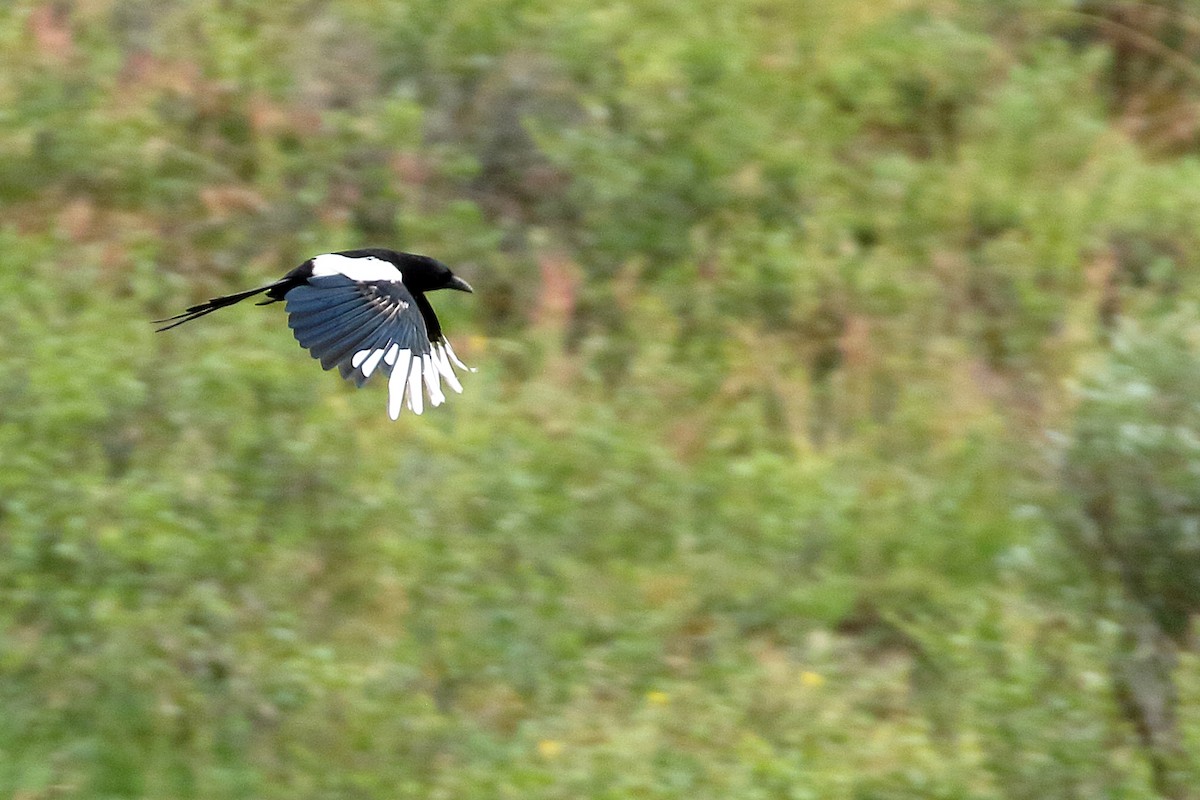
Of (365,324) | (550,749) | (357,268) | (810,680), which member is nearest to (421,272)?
(357,268)

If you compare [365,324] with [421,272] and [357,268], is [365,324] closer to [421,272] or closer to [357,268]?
[357,268]

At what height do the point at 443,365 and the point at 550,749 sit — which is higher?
the point at 443,365

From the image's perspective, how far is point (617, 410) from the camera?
618 cm

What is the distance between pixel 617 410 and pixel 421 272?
1.74 m

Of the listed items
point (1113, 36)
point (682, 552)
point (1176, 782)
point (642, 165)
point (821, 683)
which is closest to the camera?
point (1176, 782)

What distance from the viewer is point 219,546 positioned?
193 inches

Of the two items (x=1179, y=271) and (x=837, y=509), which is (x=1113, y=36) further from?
(x=837, y=509)

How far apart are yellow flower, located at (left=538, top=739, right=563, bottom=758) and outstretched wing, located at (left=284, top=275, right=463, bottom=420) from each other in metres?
1.10

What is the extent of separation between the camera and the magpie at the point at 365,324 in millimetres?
3881

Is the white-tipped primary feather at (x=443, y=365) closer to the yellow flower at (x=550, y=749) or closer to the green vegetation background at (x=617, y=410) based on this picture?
the green vegetation background at (x=617, y=410)

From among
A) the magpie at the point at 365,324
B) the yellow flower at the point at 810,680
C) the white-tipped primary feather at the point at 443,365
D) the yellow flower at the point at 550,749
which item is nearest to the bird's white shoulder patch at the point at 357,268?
the magpie at the point at 365,324

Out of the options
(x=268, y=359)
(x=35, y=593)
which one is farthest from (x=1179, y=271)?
(x=35, y=593)

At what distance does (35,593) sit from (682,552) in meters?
1.84

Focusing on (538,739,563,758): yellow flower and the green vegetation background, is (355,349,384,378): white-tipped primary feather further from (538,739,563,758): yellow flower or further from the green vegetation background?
(538,739,563,758): yellow flower
